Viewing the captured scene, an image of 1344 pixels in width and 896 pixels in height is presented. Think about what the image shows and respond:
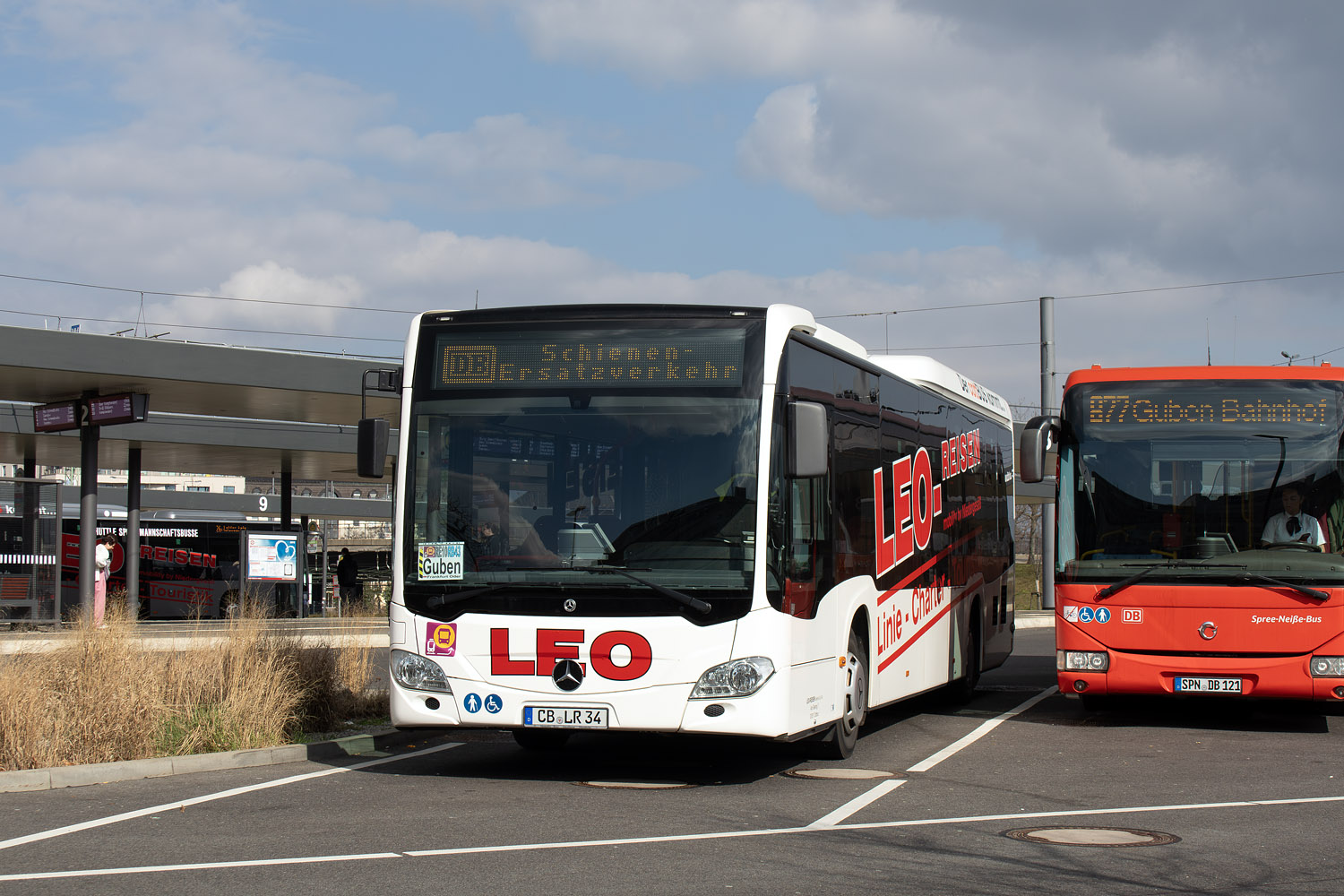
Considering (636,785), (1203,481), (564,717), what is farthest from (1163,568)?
(564,717)

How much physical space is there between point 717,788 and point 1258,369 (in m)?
6.60

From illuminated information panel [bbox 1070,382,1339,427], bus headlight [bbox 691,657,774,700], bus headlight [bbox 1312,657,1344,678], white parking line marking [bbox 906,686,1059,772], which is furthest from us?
illuminated information panel [bbox 1070,382,1339,427]

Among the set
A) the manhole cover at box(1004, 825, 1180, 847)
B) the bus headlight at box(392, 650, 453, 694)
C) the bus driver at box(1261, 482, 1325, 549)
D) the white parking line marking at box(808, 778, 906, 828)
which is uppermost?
the bus driver at box(1261, 482, 1325, 549)

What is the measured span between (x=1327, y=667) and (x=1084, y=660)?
6.18 ft

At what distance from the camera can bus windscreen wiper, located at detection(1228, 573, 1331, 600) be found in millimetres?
12031

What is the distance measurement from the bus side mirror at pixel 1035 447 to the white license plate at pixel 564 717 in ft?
15.5

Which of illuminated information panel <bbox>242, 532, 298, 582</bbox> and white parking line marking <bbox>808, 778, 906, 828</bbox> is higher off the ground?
illuminated information panel <bbox>242, 532, 298, 582</bbox>

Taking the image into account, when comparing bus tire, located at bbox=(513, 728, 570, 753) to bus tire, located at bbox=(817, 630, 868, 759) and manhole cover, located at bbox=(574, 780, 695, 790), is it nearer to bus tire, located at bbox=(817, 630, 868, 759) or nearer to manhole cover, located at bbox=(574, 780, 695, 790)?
manhole cover, located at bbox=(574, 780, 695, 790)

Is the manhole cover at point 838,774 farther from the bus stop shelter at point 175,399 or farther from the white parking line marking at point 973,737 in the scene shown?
the bus stop shelter at point 175,399

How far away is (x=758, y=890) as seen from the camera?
637 cm

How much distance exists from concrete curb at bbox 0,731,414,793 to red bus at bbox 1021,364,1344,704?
19.0 ft

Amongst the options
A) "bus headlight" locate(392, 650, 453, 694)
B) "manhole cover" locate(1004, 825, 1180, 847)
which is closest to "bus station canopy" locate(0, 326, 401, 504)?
"bus headlight" locate(392, 650, 453, 694)

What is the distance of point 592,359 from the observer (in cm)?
966

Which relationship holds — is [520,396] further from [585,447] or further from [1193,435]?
[1193,435]
